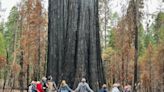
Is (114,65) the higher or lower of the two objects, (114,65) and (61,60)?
the lower

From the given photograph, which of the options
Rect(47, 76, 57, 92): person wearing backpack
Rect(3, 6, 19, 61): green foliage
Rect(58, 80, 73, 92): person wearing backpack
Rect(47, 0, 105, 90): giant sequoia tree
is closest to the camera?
Rect(58, 80, 73, 92): person wearing backpack

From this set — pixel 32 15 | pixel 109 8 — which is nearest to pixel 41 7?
pixel 32 15

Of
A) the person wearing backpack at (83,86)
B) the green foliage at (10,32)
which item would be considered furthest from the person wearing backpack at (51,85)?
A: the green foliage at (10,32)

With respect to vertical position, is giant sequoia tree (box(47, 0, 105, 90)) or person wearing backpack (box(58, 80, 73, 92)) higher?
giant sequoia tree (box(47, 0, 105, 90))

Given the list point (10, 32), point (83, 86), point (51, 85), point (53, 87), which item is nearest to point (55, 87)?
point (53, 87)

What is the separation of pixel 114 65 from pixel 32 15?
18.7 metres

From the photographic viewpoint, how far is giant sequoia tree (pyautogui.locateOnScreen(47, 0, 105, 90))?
1444 centimetres

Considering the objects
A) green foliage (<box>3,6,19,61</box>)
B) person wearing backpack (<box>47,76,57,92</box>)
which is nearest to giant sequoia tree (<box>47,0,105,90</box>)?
person wearing backpack (<box>47,76,57,92</box>)

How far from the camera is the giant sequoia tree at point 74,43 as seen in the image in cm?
1444

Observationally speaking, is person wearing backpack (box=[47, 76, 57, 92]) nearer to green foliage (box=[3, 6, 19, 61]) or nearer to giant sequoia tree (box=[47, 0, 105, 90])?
giant sequoia tree (box=[47, 0, 105, 90])

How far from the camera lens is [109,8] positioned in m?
51.2

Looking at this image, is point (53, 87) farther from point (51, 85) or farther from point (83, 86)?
point (83, 86)

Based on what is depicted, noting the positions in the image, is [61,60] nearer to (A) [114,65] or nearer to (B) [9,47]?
(A) [114,65]

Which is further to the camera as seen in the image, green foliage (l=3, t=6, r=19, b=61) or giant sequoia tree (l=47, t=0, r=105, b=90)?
green foliage (l=3, t=6, r=19, b=61)
